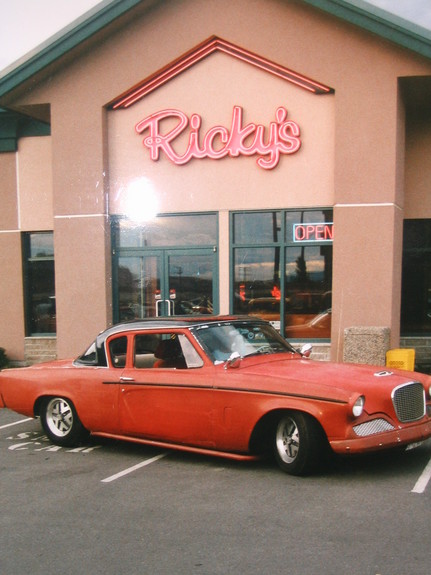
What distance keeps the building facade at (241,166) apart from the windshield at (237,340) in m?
4.12

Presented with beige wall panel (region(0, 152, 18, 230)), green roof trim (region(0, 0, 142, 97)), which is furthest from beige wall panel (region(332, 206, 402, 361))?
beige wall panel (region(0, 152, 18, 230))

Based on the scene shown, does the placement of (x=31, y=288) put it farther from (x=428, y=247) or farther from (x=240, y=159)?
(x=428, y=247)

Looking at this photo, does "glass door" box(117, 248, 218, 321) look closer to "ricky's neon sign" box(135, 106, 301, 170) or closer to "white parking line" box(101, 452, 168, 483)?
"ricky's neon sign" box(135, 106, 301, 170)

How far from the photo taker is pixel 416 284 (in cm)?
1298

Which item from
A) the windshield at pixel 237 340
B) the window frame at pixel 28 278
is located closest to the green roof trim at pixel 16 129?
the window frame at pixel 28 278

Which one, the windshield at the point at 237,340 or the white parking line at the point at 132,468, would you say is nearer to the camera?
the white parking line at the point at 132,468

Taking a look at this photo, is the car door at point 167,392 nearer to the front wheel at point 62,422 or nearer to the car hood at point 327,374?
the car hood at point 327,374

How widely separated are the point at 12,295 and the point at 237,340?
8.61 metres

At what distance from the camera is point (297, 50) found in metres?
11.7

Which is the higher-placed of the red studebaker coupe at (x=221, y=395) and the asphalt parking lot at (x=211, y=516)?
the red studebaker coupe at (x=221, y=395)

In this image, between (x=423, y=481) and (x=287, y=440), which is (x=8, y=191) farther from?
(x=423, y=481)

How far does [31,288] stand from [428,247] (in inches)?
327

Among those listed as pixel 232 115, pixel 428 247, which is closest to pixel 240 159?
pixel 232 115

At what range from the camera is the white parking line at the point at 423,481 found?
18.0ft
